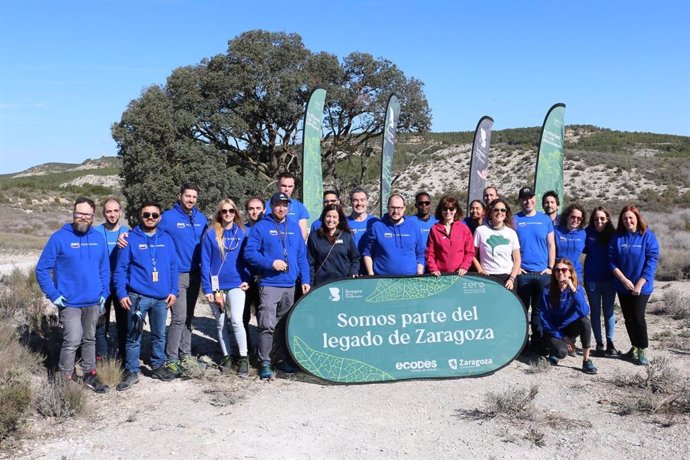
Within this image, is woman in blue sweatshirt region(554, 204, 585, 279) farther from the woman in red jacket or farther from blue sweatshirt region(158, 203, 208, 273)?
blue sweatshirt region(158, 203, 208, 273)

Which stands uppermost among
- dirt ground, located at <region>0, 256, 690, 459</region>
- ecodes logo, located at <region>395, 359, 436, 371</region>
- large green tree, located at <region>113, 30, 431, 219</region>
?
large green tree, located at <region>113, 30, 431, 219</region>

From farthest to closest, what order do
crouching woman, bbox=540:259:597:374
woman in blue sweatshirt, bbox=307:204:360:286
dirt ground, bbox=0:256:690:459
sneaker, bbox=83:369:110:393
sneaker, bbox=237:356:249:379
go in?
crouching woman, bbox=540:259:597:374 < woman in blue sweatshirt, bbox=307:204:360:286 < sneaker, bbox=237:356:249:379 < sneaker, bbox=83:369:110:393 < dirt ground, bbox=0:256:690:459

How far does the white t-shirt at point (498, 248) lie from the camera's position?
21.9 ft

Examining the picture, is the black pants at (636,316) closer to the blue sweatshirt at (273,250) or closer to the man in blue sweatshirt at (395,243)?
the man in blue sweatshirt at (395,243)

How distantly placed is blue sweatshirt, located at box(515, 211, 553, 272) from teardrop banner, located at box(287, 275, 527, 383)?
2.29 ft

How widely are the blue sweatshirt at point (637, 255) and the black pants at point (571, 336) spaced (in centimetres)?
68

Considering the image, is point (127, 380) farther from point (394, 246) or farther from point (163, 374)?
point (394, 246)

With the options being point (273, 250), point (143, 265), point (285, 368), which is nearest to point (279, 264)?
point (273, 250)

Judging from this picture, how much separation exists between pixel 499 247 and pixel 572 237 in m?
1.03

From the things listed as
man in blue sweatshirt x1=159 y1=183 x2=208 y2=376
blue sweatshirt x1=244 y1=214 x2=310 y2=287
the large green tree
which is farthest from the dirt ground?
the large green tree

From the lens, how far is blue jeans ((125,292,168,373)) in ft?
19.9

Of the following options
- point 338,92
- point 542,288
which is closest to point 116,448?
point 542,288

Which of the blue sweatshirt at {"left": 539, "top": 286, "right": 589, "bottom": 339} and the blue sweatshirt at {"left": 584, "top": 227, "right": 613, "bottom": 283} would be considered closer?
the blue sweatshirt at {"left": 539, "top": 286, "right": 589, "bottom": 339}

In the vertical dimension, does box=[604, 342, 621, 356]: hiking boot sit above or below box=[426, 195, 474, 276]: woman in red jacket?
below
